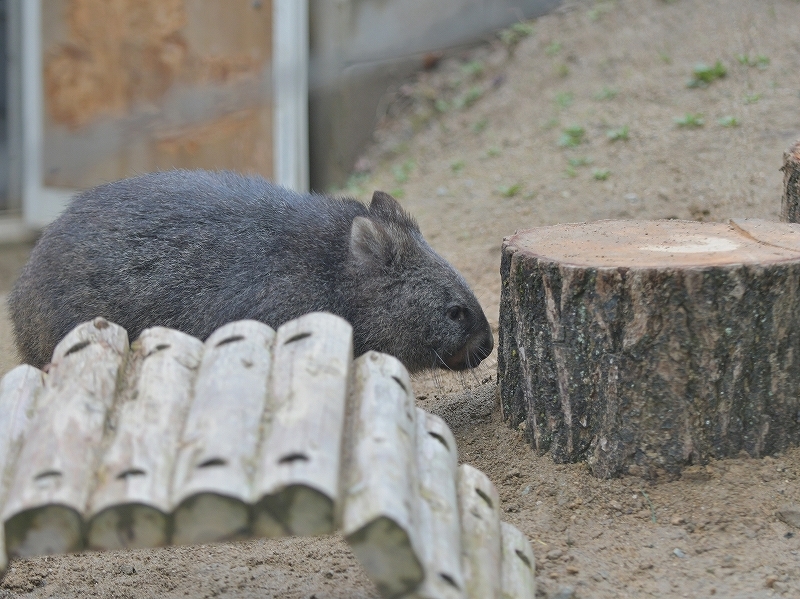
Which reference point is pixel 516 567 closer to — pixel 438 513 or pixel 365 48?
pixel 438 513

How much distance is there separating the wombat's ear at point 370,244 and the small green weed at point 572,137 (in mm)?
3744

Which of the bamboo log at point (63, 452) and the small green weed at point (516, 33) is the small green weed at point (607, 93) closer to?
the small green weed at point (516, 33)

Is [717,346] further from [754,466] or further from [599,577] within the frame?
[599,577]

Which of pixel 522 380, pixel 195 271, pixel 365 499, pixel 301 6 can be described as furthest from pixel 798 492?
pixel 301 6

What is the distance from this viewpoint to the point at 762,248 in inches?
139

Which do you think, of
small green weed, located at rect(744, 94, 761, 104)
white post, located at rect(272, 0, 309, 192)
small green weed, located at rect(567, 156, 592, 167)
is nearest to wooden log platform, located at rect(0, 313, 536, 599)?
small green weed, located at rect(567, 156, 592, 167)

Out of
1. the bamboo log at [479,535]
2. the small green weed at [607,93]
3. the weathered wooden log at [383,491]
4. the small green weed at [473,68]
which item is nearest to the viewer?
the weathered wooden log at [383,491]

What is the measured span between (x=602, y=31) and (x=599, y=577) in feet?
24.0

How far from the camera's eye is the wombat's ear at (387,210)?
491 cm

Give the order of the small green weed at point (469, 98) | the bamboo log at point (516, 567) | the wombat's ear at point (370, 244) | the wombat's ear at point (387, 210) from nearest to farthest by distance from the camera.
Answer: the bamboo log at point (516, 567) < the wombat's ear at point (370, 244) < the wombat's ear at point (387, 210) < the small green weed at point (469, 98)

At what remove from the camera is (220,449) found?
7.79 ft

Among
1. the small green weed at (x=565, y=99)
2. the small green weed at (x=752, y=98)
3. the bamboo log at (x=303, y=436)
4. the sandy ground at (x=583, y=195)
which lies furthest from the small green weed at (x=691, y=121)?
the bamboo log at (x=303, y=436)

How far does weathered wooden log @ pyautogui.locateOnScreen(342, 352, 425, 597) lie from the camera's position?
2.25 meters

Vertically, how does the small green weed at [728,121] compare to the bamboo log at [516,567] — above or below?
above
